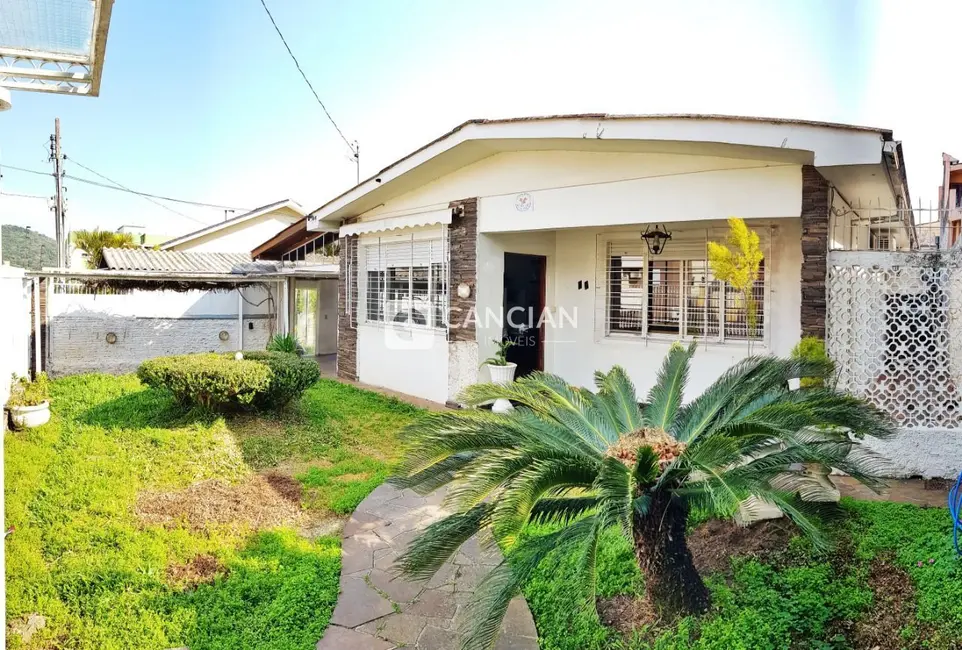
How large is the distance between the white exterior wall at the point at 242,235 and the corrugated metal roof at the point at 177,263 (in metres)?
8.29

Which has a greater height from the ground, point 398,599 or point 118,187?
point 118,187

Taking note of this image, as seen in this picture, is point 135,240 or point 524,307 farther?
point 135,240

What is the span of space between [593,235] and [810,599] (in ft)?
32.4

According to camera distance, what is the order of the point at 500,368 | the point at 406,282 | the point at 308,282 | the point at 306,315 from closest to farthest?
1. the point at 500,368
2. the point at 406,282
3. the point at 308,282
4. the point at 306,315

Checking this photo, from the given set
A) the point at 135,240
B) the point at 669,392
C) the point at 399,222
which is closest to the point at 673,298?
the point at 669,392

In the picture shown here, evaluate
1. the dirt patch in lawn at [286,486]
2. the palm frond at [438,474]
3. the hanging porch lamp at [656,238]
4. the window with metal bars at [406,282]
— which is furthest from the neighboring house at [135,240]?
the palm frond at [438,474]

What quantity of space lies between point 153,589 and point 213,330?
1560 centimetres

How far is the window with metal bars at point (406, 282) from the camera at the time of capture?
1501 cm

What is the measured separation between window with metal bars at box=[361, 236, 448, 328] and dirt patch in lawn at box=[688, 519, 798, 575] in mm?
8918

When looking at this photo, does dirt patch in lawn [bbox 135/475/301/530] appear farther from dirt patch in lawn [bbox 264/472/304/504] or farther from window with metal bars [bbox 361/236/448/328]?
window with metal bars [bbox 361/236/448/328]

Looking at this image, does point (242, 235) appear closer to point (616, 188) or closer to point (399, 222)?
point (399, 222)

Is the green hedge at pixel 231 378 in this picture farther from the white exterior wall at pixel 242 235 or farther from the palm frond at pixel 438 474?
the white exterior wall at pixel 242 235

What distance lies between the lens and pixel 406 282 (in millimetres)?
16156

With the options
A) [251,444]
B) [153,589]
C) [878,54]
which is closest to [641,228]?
[878,54]
